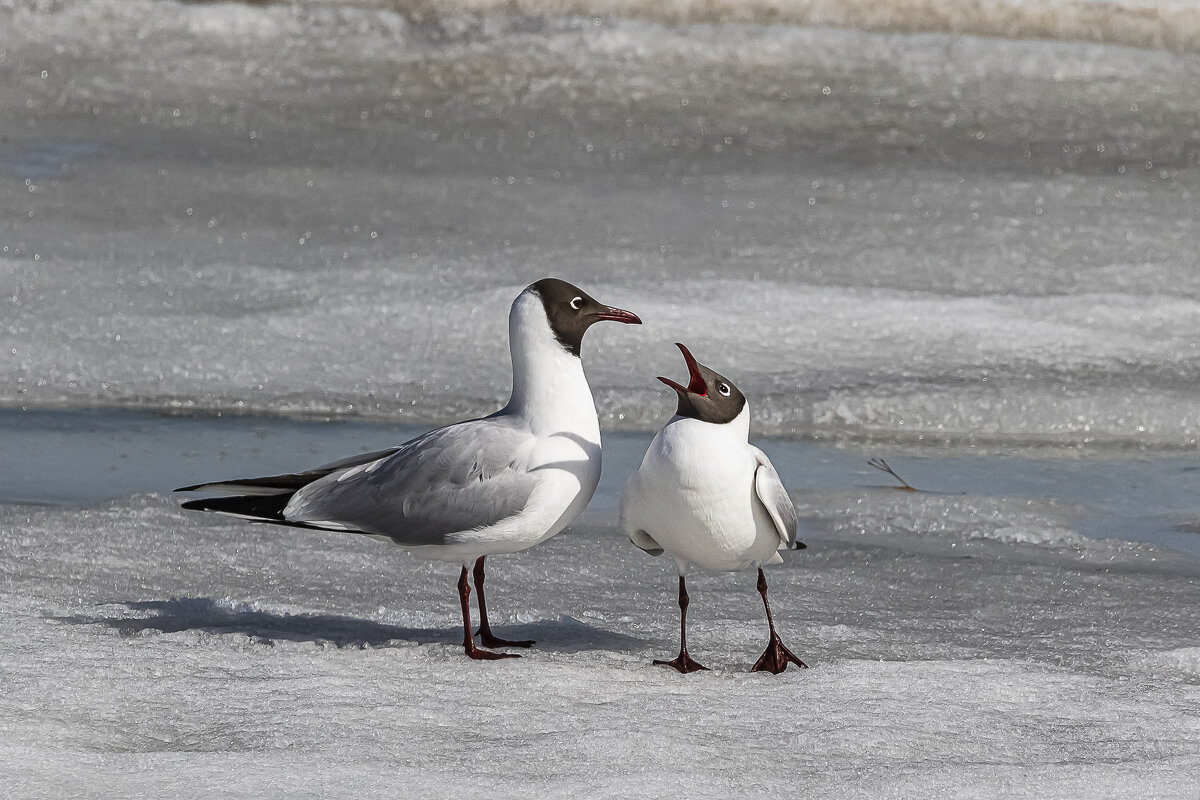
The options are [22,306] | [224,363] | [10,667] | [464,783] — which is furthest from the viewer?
[22,306]

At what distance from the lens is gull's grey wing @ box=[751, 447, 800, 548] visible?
3121 mm

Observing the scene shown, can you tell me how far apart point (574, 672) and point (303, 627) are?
684 mm

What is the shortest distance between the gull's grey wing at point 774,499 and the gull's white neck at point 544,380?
1.34 feet

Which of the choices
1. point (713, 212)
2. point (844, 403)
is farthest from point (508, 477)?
point (713, 212)

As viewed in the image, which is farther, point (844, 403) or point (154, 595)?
point (844, 403)

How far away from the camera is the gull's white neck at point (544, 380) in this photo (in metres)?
3.33

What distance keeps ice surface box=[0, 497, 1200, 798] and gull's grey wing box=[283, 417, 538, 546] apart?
27 centimetres

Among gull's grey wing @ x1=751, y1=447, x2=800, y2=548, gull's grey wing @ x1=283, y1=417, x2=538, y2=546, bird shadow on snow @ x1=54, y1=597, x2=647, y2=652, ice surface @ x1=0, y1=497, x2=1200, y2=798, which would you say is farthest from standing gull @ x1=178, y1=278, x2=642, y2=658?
gull's grey wing @ x1=751, y1=447, x2=800, y2=548

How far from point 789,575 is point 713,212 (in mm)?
3635

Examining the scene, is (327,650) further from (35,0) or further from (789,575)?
(35,0)

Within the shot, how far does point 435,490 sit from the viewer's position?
329 centimetres

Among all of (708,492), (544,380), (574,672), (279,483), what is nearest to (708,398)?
(708,492)

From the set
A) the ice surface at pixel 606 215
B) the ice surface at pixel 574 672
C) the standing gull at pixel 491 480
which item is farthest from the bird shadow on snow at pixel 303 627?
the ice surface at pixel 606 215

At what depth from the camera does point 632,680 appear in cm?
314
